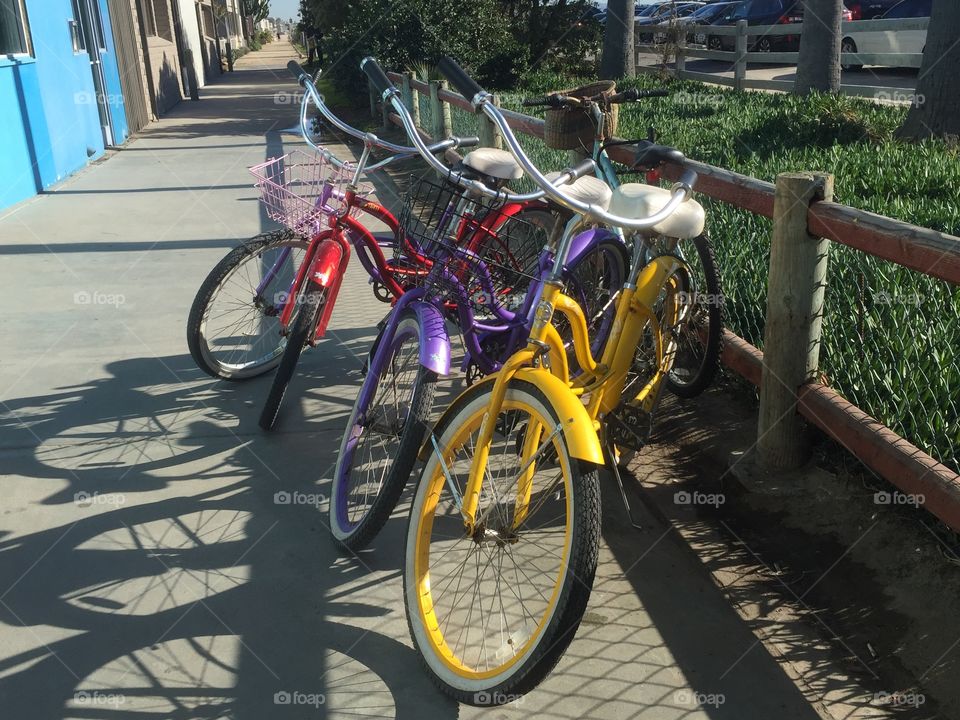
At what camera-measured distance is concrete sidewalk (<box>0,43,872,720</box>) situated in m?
2.63

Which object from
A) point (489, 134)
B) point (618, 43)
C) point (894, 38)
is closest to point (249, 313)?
point (489, 134)

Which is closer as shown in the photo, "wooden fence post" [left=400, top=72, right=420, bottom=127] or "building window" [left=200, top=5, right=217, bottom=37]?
"wooden fence post" [left=400, top=72, right=420, bottom=127]

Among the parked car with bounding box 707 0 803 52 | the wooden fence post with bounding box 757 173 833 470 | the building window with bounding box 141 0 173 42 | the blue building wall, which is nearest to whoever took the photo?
the wooden fence post with bounding box 757 173 833 470

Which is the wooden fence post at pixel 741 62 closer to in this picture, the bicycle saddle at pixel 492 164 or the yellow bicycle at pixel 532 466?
the bicycle saddle at pixel 492 164

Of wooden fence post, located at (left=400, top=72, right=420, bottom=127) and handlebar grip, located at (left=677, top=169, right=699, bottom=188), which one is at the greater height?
handlebar grip, located at (left=677, top=169, right=699, bottom=188)

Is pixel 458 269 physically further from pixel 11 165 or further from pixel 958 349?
pixel 11 165

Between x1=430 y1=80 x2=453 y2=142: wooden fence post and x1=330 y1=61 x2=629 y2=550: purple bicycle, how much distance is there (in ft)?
21.6

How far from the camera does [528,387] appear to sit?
2449 mm

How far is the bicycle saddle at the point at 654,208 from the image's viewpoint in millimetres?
2590

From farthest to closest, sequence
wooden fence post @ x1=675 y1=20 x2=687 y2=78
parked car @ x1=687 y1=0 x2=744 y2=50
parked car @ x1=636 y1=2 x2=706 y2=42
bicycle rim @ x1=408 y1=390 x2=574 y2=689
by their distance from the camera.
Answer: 1. parked car @ x1=687 y1=0 x2=744 y2=50
2. parked car @ x1=636 y1=2 x2=706 y2=42
3. wooden fence post @ x1=675 y1=20 x2=687 y2=78
4. bicycle rim @ x1=408 y1=390 x2=574 y2=689

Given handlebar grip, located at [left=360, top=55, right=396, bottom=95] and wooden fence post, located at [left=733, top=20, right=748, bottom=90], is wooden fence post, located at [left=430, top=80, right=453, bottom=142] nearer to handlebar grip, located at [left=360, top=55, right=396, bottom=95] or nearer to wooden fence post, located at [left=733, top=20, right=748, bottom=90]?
handlebar grip, located at [left=360, top=55, right=396, bottom=95]

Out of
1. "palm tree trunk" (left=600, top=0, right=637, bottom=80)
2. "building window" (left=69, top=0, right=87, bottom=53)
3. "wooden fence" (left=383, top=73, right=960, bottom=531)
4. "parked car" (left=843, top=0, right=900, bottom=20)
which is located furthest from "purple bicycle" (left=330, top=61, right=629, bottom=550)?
"parked car" (left=843, top=0, right=900, bottom=20)

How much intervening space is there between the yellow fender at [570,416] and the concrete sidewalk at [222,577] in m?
0.79

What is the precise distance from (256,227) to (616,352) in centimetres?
605
